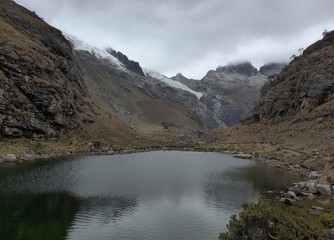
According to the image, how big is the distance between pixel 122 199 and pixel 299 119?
10838 cm

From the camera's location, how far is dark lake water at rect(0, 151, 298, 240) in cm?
4169

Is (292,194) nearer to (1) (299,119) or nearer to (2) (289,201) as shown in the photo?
(2) (289,201)

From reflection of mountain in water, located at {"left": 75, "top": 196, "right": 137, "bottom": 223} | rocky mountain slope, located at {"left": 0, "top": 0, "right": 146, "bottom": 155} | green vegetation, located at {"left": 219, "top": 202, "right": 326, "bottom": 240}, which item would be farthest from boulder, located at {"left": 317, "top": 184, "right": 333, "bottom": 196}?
rocky mountain slope, located at {"left": 0, "top": 0, "right": 146, "bottom": 155}

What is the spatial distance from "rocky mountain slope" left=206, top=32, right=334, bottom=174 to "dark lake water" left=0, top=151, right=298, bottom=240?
2123 cm

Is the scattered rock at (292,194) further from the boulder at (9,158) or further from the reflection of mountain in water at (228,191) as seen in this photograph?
the boulder at (9,158)

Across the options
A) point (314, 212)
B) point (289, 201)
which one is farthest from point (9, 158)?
point (314, 212)

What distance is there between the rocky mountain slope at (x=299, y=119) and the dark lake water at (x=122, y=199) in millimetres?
21226

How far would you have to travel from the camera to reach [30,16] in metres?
175

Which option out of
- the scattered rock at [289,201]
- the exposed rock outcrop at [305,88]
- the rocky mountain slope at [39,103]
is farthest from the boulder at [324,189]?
the exposed rock outcrop at [305,88]

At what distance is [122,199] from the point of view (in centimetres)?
5666

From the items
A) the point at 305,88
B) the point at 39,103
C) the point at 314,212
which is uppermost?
the point at 305,88

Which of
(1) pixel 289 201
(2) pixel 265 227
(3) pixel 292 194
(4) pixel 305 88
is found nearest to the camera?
(2) pixel 265 227

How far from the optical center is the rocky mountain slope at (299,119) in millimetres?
111500

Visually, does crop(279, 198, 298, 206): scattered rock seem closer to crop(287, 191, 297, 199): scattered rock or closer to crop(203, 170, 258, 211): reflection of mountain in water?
crop(287, 191, 297, 199): scattered rock
